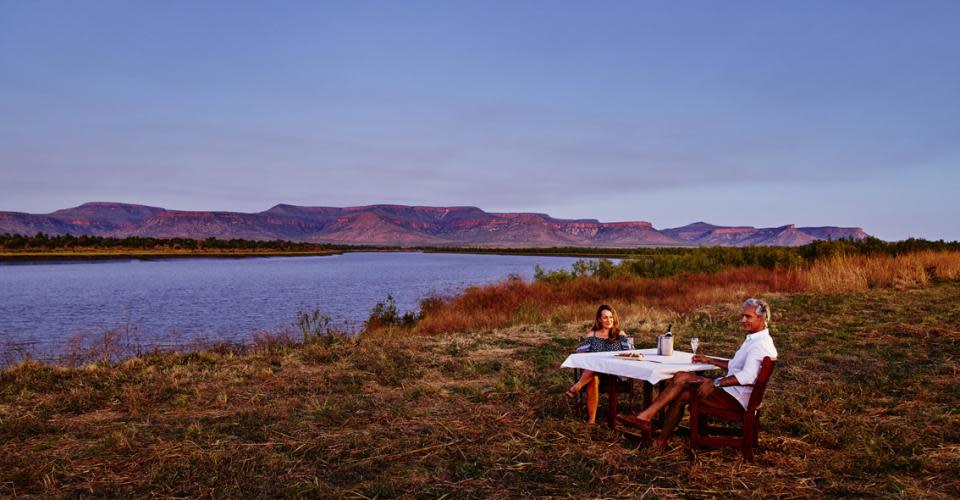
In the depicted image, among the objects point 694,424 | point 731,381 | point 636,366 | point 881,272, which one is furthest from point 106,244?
point 731,381

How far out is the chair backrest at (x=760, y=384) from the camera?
557 cm

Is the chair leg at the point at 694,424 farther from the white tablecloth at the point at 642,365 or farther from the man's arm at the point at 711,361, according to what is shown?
the man's arm at the point at 711,361

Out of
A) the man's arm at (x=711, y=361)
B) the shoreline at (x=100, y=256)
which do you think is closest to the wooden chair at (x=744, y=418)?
the man's arm at (x=711, y=361)

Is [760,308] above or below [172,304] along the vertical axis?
above

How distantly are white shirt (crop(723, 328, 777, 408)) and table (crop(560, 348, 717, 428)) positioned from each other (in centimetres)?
38

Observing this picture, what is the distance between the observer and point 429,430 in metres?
6.88

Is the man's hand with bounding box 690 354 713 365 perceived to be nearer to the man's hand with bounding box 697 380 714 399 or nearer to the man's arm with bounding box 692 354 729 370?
the man's arm with bounding box 692 354 729 370

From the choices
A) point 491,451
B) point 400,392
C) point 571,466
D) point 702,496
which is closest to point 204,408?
point 400,392

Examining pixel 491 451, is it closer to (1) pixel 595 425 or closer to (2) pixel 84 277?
(1) pixel 595 425

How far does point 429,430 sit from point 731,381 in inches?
127

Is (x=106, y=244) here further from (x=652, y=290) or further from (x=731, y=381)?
(x=731, y=381)

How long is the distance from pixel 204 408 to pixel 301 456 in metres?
2.56

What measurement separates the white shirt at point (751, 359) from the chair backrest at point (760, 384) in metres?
0.03

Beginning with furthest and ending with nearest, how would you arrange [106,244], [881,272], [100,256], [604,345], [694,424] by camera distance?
[106,244] → [100,256] → [881,272] → [604,345] → [694,424]
